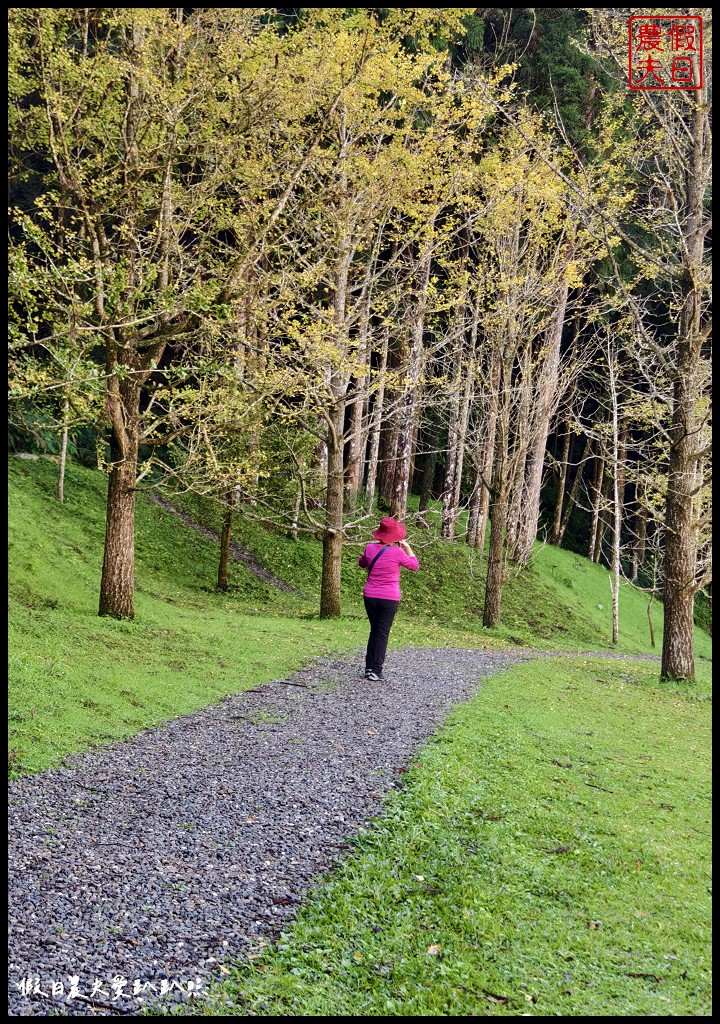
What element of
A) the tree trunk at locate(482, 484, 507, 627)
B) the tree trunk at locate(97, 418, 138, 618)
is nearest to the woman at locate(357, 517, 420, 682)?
the tree trunk at locate(97, 418, 138, 618)

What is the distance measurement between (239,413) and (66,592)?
16.7 ft

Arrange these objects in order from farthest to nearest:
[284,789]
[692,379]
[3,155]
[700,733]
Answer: [692,379] < [700,733] < [3,155] < [284,789]

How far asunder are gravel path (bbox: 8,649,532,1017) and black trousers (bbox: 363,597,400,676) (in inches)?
73.6

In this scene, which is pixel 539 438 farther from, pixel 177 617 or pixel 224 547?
pixel 177 617

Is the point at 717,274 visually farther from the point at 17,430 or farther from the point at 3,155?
the point at 17,430

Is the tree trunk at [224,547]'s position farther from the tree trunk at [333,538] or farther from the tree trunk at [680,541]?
the tree trunk at [680,541]

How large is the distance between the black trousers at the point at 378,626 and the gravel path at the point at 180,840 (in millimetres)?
1869

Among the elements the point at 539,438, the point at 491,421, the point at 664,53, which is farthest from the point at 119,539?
the point at 539,438

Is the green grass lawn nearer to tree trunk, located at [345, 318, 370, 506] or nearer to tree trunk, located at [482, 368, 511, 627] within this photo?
tree trunk, located at [345, 318, 370, 506]

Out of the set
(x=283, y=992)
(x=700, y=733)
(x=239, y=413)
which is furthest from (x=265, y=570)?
(x=283, y=992)

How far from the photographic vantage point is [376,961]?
178 inches

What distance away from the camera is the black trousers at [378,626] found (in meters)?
12.0

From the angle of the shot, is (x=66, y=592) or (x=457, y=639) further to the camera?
(x=457, y=639)

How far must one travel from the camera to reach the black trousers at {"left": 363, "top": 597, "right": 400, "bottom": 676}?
12.0 meters
